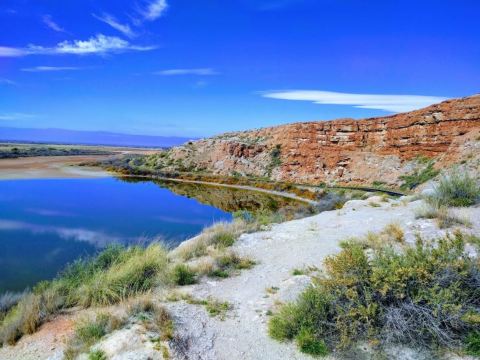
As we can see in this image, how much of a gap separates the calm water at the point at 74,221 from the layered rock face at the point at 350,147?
50.5 ft

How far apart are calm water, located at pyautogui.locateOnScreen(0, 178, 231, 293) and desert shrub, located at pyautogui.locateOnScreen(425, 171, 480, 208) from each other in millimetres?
9107

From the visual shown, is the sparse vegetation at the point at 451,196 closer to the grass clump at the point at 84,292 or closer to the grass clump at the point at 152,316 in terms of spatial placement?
the grass clump at the point at 84,292

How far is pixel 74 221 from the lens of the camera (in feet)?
64.1

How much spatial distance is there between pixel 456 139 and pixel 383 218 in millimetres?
26424

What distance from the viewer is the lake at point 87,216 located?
12.3m

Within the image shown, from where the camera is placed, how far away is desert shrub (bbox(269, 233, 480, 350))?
166 inches

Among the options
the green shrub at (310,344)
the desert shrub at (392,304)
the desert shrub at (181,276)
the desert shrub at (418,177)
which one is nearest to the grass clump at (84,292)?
the desert shrub at (181,276)

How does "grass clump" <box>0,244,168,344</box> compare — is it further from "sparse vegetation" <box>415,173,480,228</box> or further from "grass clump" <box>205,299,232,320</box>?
→ "sparse vegetation" <box>415,173,480,228</box>

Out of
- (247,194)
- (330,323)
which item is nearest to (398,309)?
(330,323)

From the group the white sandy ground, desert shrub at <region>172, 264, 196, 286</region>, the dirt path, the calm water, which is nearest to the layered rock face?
the calm water

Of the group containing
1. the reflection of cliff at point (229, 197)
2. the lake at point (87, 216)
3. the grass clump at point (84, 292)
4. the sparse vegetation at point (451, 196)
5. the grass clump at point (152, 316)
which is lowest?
the reflection of cliff at point (229, 197)

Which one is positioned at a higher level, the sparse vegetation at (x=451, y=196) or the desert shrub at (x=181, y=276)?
the sparse vegetation at (x=451, y=196)

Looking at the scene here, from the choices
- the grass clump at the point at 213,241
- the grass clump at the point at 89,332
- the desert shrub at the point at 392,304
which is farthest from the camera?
the grass clump at the point at 213,241

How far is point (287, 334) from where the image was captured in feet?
15.0
